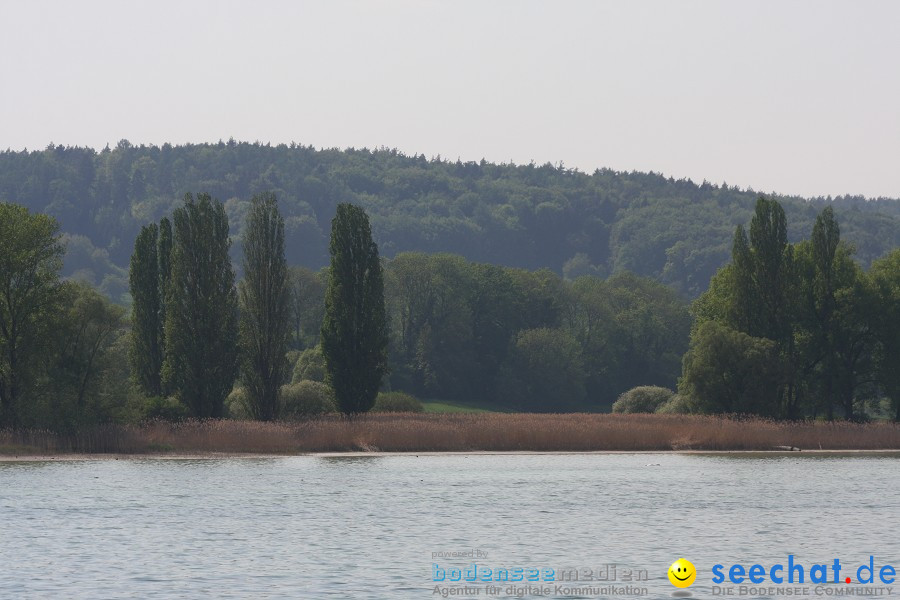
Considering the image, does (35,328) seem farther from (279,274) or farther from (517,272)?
(517,272)

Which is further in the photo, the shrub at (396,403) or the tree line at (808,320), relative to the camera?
the shrub at (396,403)

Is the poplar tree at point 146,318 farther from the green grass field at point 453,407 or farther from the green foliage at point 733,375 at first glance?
the green grass field at point 453,407

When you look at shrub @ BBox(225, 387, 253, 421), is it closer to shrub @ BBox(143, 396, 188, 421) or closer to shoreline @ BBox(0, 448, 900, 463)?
shrub @ BBox(143, 396, 188, 421)

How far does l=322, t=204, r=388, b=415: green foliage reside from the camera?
220ft

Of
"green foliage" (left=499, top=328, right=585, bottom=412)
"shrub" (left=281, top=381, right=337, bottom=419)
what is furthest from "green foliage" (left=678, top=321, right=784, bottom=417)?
"green foliage" (left=499, top=328, right=585, bottom=412)

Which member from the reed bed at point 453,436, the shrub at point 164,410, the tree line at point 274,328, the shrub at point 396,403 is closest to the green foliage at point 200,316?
the tree line at point 274,328

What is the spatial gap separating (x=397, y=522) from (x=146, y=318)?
127 feet

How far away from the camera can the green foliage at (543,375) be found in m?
130

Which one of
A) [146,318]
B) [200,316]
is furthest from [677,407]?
[146,318]

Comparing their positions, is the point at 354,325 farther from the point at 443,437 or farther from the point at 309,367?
the point at 309,367

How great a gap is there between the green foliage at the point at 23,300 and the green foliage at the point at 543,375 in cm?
7433

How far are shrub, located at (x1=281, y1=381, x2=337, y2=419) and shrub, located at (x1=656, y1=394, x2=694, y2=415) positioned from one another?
1969 centimetres

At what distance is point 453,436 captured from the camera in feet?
199

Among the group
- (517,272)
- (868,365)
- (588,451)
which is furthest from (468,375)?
(588,451)
